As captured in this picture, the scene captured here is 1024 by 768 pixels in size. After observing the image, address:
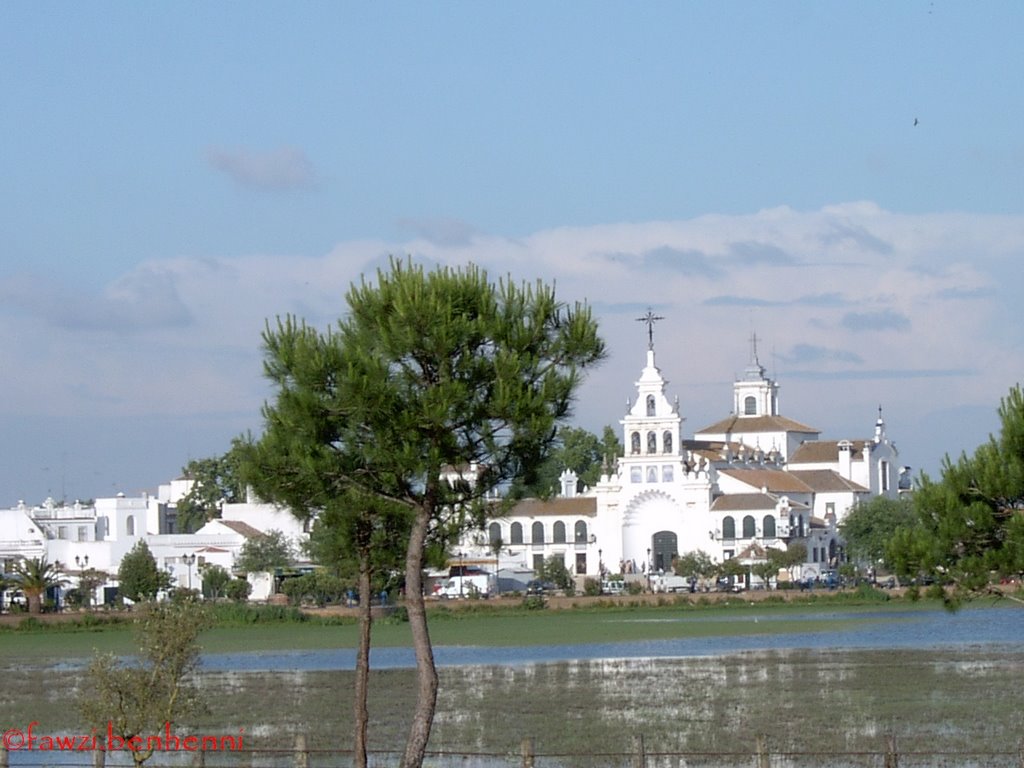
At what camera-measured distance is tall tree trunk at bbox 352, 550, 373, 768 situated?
26.9 metres

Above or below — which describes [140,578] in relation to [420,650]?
above

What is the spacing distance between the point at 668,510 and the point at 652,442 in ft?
16.6

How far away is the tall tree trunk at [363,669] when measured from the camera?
26.9 metres

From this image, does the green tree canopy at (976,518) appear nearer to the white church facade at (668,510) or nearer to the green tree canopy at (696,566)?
the green tree canopy at (696,566)

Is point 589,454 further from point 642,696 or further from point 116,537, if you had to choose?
point 642,696

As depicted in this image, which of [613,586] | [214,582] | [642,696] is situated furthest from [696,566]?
[642,696]

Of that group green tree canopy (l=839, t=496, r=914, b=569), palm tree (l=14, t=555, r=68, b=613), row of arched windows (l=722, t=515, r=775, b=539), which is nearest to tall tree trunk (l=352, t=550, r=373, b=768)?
palm tree (l=14, t=555, r=68, b=613)

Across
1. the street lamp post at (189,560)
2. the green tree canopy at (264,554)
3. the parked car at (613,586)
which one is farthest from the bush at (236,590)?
the parked car at (613,586)

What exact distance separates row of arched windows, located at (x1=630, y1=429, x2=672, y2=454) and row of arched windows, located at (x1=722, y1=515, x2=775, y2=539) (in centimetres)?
728

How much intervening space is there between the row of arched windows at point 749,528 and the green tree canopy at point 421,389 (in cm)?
10447

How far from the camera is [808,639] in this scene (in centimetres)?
Result: 6544

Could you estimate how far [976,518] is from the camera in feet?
83.5

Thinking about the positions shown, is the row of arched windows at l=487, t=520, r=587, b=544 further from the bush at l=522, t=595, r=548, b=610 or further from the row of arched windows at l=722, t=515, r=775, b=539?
the bush at l=522, t=595, r=548, b=610

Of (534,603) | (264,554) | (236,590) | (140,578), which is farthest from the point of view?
(264,554)
